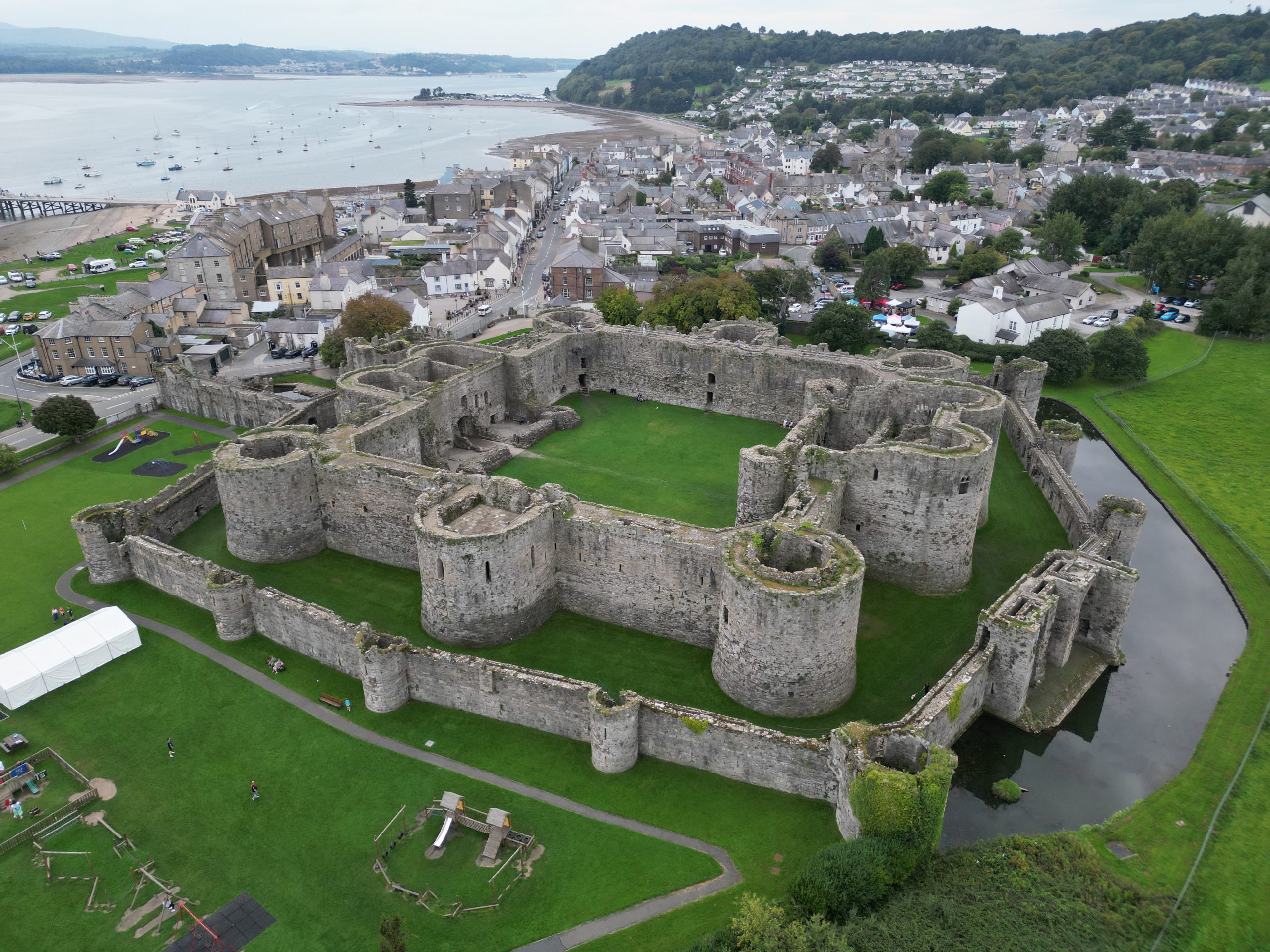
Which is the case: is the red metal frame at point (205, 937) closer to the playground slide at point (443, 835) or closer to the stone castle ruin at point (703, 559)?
the playground slide at point (443, 835)

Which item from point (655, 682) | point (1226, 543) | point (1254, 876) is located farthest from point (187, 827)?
point (1226, 543)

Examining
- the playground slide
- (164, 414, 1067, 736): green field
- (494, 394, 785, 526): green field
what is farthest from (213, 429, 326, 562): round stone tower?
the playground slide

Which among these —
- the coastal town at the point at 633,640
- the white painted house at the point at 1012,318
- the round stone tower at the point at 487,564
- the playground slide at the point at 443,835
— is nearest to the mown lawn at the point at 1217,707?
the coastal town at the point at 633,640

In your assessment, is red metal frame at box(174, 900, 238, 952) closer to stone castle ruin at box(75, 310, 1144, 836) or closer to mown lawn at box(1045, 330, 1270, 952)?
stone castle ruin at box(75, 310, 1144, 836)

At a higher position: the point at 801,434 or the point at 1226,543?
the point at 801,434

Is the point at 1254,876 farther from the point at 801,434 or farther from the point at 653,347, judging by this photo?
the point at 653,347

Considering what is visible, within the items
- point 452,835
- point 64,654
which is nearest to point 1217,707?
point 452,835

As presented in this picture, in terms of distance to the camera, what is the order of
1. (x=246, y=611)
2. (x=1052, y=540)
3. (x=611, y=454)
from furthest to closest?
(x=611, y=454), (x=1052, y=540), (x=246, y=611)
